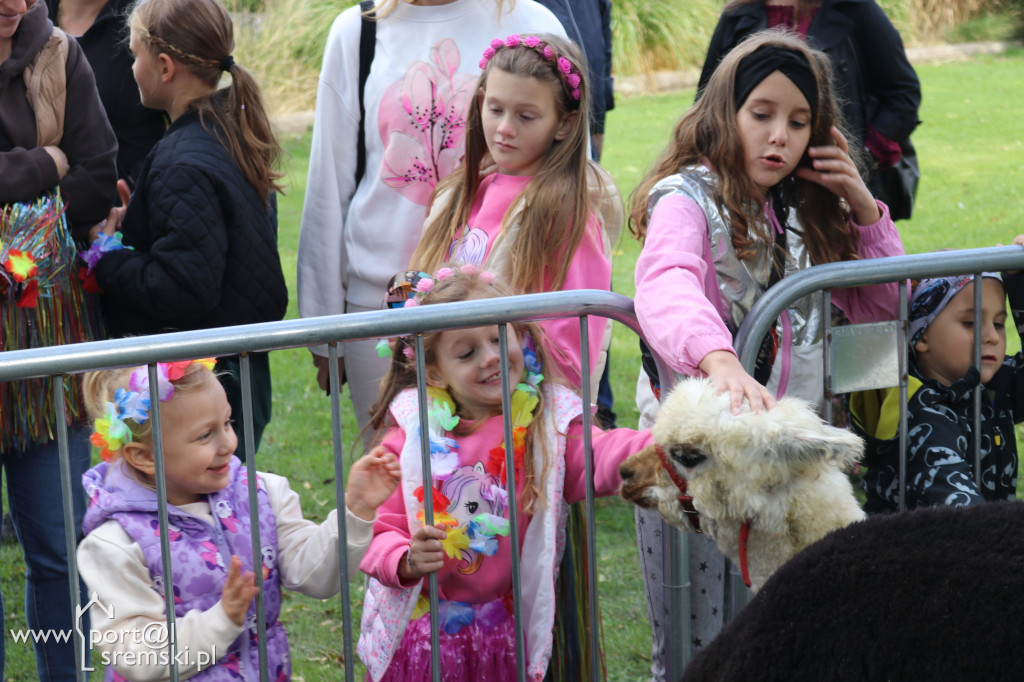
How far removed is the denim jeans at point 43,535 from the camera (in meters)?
3.47

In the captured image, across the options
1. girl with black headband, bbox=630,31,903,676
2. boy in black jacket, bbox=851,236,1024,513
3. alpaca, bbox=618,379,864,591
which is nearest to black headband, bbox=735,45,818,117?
girl with black headband, bbox=630,31,903,676

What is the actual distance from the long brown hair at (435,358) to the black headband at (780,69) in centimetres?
82

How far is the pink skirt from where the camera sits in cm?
283

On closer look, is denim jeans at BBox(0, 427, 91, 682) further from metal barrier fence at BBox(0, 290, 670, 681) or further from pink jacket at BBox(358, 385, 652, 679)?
pink jacket at BBox(358, 385, 652, 679)

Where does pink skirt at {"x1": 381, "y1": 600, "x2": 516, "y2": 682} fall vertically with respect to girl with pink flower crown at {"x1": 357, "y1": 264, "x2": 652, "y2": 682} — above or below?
below

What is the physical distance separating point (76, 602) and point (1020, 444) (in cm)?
486

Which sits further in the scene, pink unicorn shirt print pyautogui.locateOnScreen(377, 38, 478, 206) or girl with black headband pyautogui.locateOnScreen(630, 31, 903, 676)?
pink unicorn shirt print pyautogui.locateOnScreen(377, 38, 478, 206)

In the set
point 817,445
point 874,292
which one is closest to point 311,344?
point 817,445

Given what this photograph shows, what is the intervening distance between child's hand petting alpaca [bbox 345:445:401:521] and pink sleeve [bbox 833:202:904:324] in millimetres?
1321

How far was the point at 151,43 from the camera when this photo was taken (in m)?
3.71

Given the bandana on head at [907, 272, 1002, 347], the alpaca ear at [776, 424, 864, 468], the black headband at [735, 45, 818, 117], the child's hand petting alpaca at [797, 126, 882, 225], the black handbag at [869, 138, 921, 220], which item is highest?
the black headband at [735, 45, 818, 117]

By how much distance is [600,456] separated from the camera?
2.83m

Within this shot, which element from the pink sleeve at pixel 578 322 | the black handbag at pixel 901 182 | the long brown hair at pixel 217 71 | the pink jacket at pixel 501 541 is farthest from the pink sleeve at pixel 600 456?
the black handbag at pixel 901 182

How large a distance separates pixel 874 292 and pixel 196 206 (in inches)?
81.5
